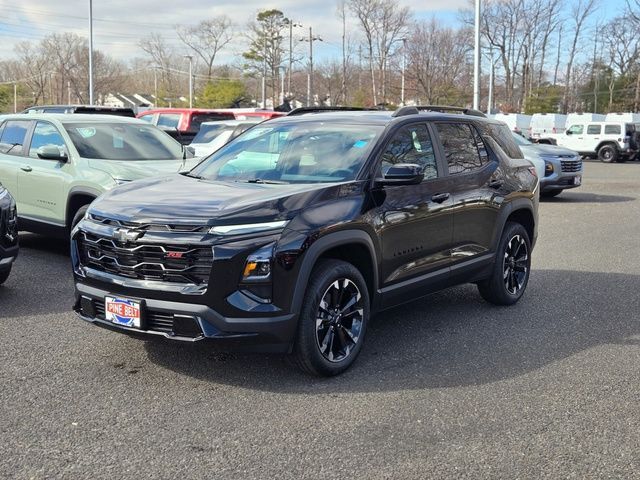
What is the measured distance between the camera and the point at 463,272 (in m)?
5.99

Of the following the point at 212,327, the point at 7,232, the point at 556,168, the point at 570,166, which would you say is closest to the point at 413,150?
the point at 212,327

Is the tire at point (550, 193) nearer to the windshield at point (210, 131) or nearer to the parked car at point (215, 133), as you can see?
the parked car at point (215, 133)

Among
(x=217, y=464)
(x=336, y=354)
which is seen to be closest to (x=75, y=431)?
(x=217, y=464)

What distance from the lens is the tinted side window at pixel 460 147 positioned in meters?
5.95

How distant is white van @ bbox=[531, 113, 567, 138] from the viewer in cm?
4016

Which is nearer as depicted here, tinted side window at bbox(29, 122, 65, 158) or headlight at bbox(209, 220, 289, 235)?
A: headlight at bbox(209, 220, 289, 235)

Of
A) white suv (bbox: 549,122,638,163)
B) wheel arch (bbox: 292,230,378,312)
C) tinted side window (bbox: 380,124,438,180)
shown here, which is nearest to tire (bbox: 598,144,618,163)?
white suv (bbox: 549,122,638,163)

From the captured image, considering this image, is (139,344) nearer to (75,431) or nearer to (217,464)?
(75,431)

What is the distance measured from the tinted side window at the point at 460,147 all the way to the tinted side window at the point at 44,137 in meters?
4.75

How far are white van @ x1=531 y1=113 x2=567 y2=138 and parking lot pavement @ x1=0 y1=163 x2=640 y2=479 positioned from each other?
35.5 meters

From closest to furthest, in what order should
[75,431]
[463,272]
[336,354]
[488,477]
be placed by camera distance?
[488,477]
[75,431]
[336,354]
[463,272]

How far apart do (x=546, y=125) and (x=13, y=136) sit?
36.0 meters

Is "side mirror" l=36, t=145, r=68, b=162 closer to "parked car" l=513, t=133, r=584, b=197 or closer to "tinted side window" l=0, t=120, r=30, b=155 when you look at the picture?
"tinted side window" l=0, t=120, r=30, b=155

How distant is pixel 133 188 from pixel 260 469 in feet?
7.80
